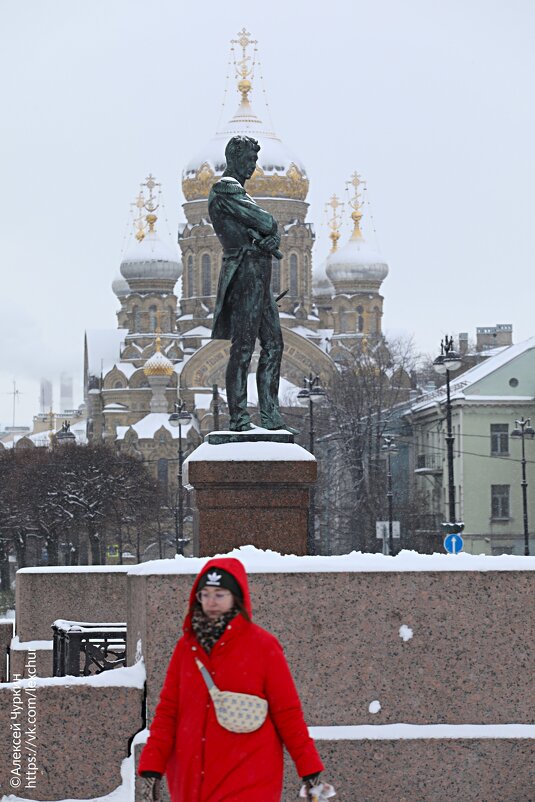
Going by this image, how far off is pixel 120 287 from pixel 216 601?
361ft

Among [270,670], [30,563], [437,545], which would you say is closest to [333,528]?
[437,545]

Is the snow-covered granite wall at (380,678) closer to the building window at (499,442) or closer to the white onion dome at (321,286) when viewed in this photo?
the building window at (499,442)

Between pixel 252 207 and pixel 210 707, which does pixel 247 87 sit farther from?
pixel 210 707

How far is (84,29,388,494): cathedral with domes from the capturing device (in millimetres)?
98812

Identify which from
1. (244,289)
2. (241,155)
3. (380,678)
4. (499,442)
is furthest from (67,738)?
(499,442)

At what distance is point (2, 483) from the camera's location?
71.8 m

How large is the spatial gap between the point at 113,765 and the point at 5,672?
Result: 8164mm

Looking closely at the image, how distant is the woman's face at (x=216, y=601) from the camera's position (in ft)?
22.7

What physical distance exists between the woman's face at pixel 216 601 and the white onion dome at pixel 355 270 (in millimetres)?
99110

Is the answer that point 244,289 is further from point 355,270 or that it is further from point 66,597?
point 355,270

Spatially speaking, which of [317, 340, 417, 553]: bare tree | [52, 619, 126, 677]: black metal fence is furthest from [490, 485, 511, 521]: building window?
[52, 619, 126, 677]: black metal fence

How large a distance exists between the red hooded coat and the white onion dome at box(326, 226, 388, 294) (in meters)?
99.1

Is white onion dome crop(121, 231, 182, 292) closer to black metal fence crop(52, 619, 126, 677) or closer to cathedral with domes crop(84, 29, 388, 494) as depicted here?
cathedral with domes crop(84, 29, 388, 494)

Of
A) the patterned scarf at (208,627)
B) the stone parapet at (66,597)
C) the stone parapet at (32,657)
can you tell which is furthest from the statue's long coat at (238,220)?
the patterned scarf at (208,627)
